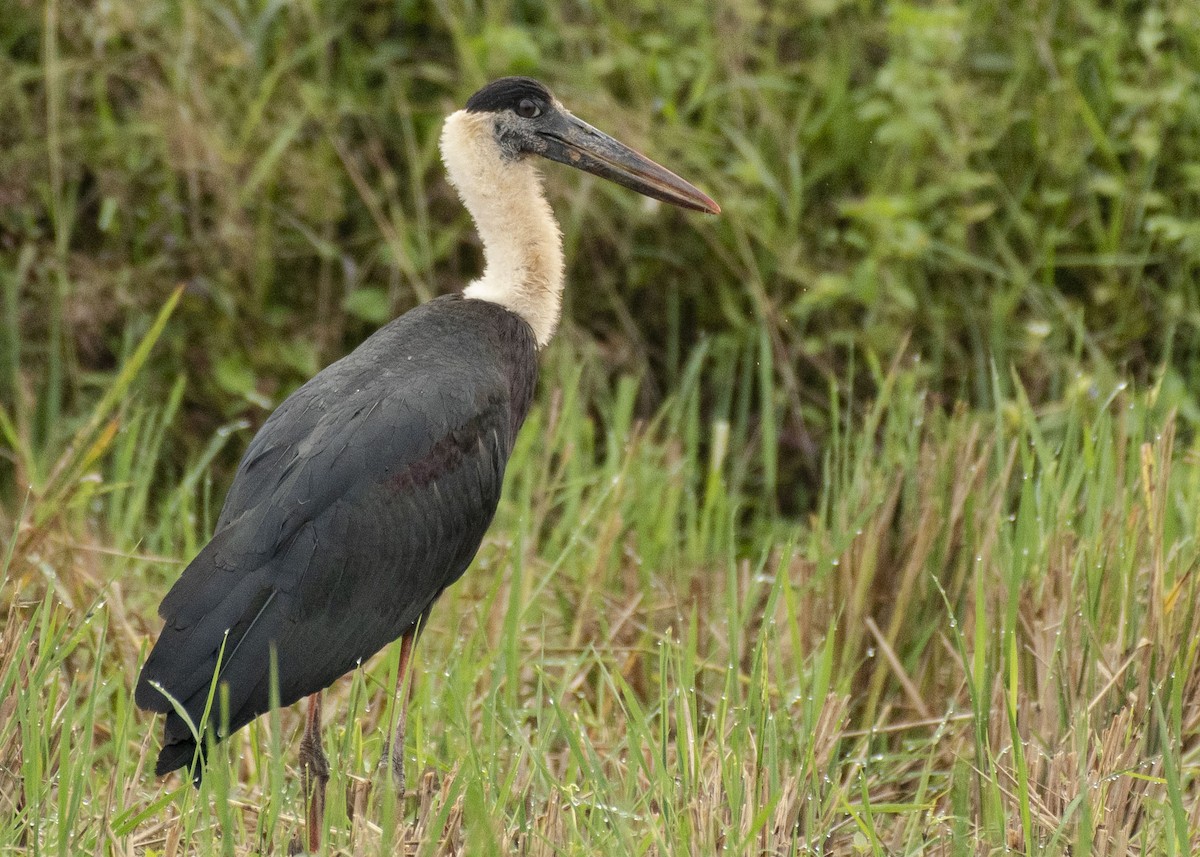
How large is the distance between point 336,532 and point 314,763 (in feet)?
1.36

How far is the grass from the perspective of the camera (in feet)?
8.53

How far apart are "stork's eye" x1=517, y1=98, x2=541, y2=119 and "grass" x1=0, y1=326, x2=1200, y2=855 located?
75 centimetres

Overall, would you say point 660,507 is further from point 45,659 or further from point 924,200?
point 45,659

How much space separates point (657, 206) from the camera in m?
5.18

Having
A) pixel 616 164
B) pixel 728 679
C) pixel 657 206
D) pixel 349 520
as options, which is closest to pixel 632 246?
pixel 657 206

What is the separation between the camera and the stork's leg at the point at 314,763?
2.96 metres

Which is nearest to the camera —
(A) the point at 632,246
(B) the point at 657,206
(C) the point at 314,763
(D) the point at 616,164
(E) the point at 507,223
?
(C) the point at 314,763

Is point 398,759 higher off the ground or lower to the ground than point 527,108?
lower

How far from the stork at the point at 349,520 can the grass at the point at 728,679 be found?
0.35 feet

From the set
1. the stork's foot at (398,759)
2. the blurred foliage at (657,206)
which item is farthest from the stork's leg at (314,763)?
the blurred foliage at (657,206)

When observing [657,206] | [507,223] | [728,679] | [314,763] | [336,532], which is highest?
[507,223]

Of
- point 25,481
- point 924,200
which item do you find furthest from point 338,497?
point 924,200

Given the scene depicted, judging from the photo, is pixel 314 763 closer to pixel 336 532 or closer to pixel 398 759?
pixel 398 759

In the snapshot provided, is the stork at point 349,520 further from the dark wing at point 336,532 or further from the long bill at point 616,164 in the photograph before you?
the long bill at point 616,164
